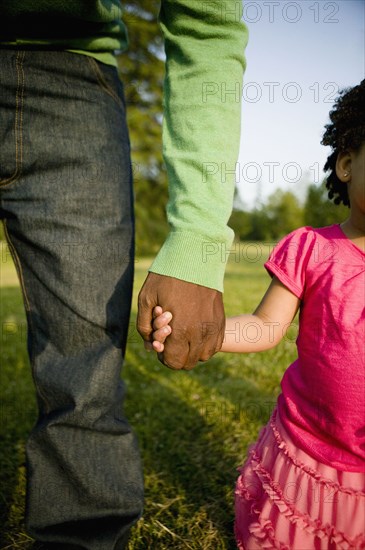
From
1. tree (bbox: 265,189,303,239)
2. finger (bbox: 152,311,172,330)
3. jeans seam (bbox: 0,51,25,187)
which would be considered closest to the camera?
finger (bbox: 152,311,172,330)

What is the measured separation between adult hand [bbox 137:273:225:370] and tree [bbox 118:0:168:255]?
15606 millimetres

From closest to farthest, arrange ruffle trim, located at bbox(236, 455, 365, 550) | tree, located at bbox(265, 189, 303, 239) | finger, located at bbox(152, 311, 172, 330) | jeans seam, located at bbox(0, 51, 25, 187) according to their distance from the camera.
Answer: finger, located at bbox(152, 311, 172, 330)
ruffle trim, located at bbox(236, 455, 365, 550)
jeans seam, located at bbox(0, 51, 25, 187)
tree, located at bbox(265, 189, 303, 239)

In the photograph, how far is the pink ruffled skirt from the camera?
125 cm

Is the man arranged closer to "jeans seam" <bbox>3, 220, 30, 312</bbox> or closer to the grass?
"jeans seam" <bbox>3, 220, 30, 312</bbox>

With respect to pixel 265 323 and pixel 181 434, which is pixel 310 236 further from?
pixel 181 434

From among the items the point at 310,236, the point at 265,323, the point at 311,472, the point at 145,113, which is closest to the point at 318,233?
the point at 310,236

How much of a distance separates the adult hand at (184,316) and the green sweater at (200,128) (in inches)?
1.1

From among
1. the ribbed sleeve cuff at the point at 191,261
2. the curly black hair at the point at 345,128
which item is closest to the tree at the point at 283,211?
the curly black hair at the point at 345,128

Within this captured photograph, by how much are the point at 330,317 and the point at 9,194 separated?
0.99 meters

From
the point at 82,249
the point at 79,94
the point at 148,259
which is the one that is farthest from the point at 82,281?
the point at 148,259

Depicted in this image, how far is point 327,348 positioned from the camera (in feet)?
4.27

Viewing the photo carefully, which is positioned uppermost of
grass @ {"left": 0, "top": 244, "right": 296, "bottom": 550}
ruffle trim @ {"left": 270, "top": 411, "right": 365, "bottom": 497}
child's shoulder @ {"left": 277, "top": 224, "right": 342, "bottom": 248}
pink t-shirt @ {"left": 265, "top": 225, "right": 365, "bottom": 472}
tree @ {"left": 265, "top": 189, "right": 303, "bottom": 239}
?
child's shoulder @ {"left": 277, "top": 224, "right": 342, "bottom": 248}

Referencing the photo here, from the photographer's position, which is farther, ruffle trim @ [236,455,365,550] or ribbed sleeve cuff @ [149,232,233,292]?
ruffle trim @ [236,455,365,550]

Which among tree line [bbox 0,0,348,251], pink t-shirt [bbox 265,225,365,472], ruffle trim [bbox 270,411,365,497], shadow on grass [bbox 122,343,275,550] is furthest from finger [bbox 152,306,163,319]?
tree line [bbox 0,0,348,251]
